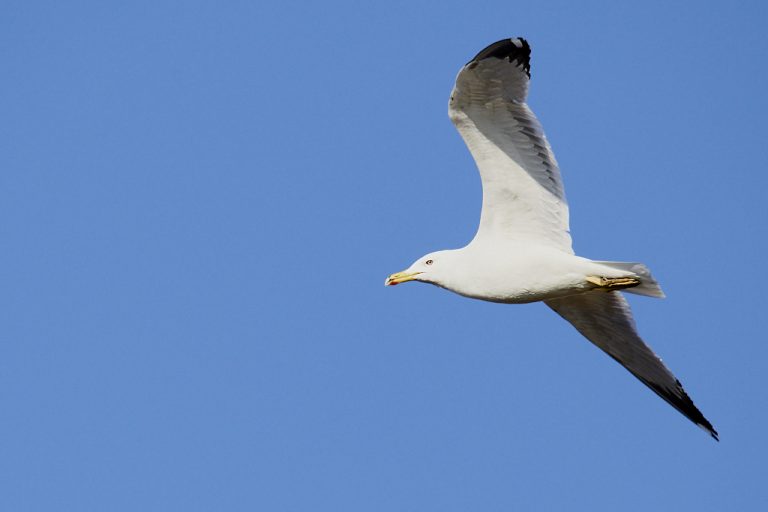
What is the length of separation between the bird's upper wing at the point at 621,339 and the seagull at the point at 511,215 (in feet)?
3.98

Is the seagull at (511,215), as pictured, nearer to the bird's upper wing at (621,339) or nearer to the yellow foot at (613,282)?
the yellow foot at (613,282)

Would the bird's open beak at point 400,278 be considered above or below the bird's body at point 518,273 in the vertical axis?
above

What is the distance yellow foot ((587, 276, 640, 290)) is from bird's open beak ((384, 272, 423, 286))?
1898 millimetres

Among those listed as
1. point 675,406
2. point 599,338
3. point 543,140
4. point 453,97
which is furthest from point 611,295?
point 453,97

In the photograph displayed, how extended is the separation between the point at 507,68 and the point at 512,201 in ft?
4.70

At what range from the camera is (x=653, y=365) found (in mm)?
13430

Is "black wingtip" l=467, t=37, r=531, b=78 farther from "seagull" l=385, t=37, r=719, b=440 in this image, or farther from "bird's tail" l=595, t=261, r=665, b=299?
"bird's tail" l=595, t=261, r=665, b=299

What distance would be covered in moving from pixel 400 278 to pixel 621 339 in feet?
8.28

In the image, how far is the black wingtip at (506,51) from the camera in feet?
37.5

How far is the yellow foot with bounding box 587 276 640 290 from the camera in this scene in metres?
11.8

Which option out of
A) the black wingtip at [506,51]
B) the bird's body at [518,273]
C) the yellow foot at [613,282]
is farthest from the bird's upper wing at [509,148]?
the yellow foot at [613,282]

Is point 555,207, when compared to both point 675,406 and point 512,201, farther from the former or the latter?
point 675,406

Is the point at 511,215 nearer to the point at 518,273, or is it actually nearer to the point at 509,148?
the point at 518,273

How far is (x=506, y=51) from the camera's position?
11.5 metres
